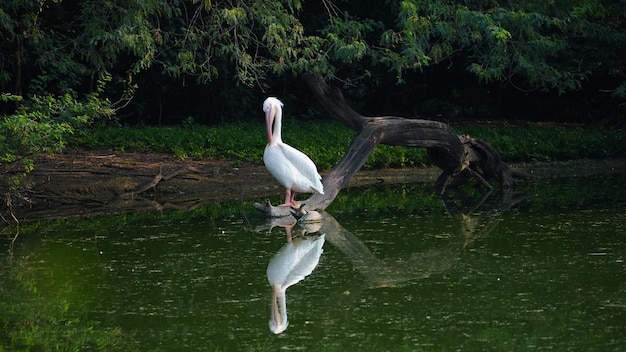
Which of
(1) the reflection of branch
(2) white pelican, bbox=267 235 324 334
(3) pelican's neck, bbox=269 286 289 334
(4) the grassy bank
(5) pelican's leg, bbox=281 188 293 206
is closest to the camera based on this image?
(3) pelican's neck, bbox=269 286 289 334

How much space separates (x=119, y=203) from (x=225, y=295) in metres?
5.87

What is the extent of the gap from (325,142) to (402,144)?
11.3ft

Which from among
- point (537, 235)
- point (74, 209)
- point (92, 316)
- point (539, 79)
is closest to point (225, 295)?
point (92, 316)

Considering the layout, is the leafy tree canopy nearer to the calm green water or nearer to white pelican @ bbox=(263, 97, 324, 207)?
white pelican @ bbox=(263, 97, 324, 207)

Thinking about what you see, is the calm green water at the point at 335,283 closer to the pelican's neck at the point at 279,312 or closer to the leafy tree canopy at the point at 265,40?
the pelican's neck at the point at 279,312

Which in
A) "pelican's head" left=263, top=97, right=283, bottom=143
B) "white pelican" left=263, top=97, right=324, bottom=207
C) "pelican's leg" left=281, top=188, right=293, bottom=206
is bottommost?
"pelican's leg" left=281, top=188, right=293, bottom=206

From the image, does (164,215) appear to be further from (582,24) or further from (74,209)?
(582,24)

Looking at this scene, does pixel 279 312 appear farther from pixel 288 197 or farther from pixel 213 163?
pixel 213 163

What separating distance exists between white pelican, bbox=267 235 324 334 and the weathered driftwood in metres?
1.46

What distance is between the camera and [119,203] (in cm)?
1338

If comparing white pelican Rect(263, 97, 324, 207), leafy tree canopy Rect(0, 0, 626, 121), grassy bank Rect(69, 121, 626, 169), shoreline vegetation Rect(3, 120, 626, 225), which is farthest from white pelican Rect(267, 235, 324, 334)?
grassy bank Rect(69, 121, 626, 169)

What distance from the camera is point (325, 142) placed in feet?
54.5

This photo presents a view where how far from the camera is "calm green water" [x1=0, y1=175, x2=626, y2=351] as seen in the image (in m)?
6.60

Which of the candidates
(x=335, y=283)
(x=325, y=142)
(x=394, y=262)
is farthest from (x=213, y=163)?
(x=335, y=283)
